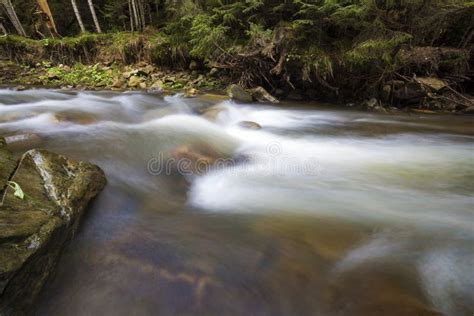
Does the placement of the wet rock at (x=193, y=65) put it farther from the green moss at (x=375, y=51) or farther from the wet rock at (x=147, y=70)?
the green moss at (x=375, y=51)

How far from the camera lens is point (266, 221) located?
3.05m

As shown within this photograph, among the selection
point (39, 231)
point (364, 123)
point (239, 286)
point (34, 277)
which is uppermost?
point (39, 231)

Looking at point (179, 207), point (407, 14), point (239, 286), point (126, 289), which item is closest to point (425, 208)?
point (239, 286)

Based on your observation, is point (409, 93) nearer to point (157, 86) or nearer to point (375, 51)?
point (375, 51)

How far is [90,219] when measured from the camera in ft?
9.23

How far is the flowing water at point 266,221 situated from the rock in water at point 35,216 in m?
0.15

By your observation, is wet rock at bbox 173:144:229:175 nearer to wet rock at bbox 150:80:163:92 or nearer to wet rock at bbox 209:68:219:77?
wet rock at bbox 150:80:163:92

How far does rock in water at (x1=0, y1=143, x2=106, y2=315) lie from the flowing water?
6.0 inches

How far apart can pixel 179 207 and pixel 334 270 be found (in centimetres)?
173

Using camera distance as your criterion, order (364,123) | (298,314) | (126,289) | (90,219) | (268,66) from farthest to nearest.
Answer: (268,66) → (364,123) → (90,219) → (126,289) → (298,314)

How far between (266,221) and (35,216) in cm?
199

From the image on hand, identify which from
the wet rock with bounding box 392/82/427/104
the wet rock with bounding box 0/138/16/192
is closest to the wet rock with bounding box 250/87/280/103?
the wet rock with bounding box 392/82/427/104

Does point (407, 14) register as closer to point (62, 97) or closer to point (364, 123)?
point (364, 123)

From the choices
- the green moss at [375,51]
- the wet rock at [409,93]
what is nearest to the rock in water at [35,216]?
the green moss at [375,51]
